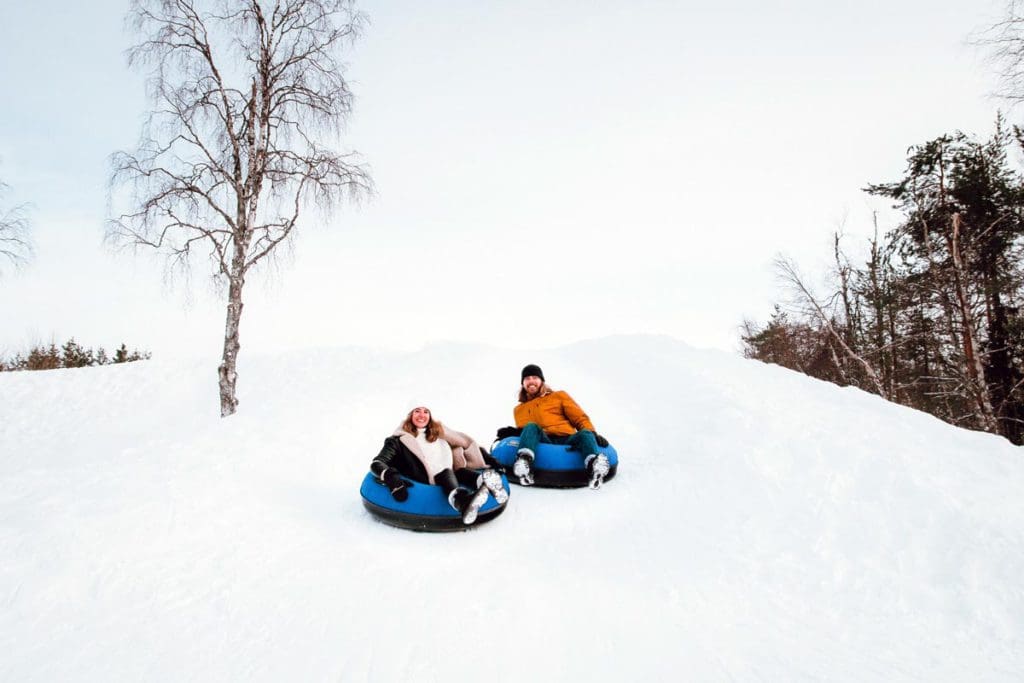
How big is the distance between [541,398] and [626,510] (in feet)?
5.64

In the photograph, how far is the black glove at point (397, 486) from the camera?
386cm

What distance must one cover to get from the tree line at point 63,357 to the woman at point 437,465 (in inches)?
661

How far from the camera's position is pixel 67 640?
2.42 meters

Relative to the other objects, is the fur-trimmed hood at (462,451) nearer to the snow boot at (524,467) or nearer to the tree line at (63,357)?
the snow boot at (524,467)

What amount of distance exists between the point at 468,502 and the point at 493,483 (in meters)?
0.25

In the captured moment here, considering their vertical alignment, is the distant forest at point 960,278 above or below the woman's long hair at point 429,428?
above

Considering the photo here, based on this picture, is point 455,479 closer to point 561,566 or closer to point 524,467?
point 524,467

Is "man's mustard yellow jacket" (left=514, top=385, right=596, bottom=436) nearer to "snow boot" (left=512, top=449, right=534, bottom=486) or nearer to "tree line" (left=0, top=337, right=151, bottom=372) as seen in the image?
"snow boot" (left=512, top=449, right=534, bottom=486)

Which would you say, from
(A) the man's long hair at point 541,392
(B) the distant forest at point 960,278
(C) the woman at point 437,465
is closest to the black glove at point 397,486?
(C) the woman at point 437,465

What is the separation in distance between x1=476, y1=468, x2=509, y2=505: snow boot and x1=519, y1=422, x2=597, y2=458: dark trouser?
3.15ft

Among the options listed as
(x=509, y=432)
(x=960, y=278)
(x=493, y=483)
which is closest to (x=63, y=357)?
(x=509, y=432)

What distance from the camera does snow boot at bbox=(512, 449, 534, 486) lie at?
4.76 m

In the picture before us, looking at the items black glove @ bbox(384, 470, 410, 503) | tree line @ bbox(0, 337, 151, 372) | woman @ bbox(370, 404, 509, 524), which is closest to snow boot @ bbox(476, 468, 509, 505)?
woman @ bbox(370, 404, 509, 524)

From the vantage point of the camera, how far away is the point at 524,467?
4.77 m
